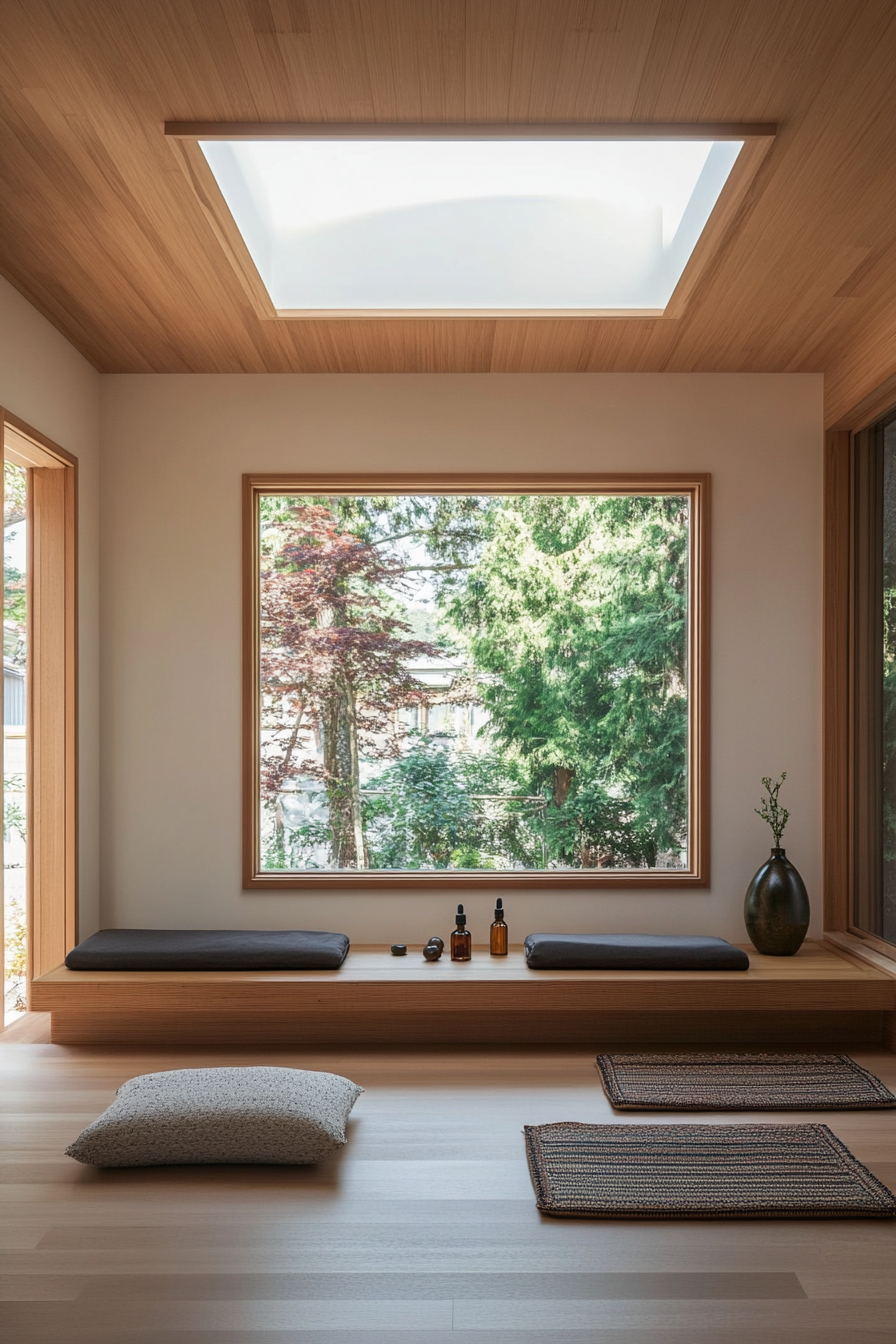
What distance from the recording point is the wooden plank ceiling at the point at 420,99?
230 cm

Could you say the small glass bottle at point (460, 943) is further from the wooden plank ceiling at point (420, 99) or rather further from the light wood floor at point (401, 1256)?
the wooden plank ceiling at point (420, 99)

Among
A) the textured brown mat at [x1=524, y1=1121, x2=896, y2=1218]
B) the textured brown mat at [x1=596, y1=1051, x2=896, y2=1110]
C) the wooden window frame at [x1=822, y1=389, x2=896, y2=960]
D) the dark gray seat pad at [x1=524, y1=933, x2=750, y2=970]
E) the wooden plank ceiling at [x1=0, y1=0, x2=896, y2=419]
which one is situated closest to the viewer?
the wooden plank ceiling at [x1=0, y1=0, x2=896, y2=419]

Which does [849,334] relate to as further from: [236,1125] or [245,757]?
[236,1125]

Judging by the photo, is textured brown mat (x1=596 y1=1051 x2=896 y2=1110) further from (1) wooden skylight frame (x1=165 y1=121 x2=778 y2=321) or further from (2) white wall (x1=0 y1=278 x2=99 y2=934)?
(1) wooden skylight frame (x1=165 y1=121 x2=778 y2=321)

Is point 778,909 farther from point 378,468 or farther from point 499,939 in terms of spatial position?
point 378,468

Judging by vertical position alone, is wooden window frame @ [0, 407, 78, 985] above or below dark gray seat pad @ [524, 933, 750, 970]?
above

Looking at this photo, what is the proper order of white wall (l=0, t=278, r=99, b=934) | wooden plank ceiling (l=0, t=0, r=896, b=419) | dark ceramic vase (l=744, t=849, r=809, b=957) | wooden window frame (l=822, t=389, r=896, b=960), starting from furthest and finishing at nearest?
wooden window frame (l=822, t=389, r=896, b=960) < dark ceramic vase (l=744, t=849, r=809, b=957) < white wall (l=0, t=278, r=99, b=934) < wooden plank ceiling (l=0, t=0, r=896, b=419)

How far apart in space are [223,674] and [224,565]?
0.49 metres

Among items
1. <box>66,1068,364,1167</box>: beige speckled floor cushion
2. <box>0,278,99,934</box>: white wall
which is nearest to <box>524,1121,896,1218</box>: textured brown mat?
<box>66,1068,364,1167</box>: beige speckled floor cushion

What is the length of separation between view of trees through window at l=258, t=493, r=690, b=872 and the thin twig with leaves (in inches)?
13.8

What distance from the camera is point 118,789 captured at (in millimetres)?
4551

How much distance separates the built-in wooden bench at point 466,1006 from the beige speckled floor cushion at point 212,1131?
0.93 meters

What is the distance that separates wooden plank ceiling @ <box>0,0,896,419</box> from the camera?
7.56ft

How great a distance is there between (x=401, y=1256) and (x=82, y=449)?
339 cm
